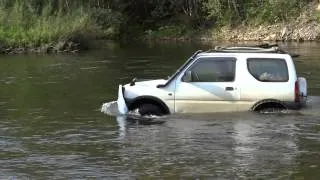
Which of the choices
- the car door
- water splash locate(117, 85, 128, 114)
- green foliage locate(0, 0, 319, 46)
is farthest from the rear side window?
green foliage locate(0, 0, 319, 46)

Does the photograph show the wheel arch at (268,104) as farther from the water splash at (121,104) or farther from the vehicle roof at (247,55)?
the water splash at (121,104)

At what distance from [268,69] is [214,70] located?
44.5 inches

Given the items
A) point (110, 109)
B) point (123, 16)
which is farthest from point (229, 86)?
point (123, 16)

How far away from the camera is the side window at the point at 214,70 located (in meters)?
13.9

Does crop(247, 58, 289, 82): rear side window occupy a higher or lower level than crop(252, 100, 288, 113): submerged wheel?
higher

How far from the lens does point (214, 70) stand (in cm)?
1392

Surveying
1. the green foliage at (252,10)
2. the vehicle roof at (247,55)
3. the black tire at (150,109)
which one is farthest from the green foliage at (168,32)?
the vehicle roof at (247,55)

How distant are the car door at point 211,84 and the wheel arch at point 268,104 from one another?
1.36 feet

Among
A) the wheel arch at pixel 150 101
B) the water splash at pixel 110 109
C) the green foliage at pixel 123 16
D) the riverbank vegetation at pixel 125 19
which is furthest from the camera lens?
the green foliage at pixel 123 16

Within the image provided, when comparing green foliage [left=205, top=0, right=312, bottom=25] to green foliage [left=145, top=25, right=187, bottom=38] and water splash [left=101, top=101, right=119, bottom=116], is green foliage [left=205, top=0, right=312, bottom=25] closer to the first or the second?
green foliage [left=145, top=25, right=187, bottom=38]

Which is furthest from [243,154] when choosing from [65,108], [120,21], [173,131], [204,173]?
[120,21]

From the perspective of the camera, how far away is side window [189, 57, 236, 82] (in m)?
13.9

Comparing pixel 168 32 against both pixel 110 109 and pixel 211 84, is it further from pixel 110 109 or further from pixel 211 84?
pixel 211 84

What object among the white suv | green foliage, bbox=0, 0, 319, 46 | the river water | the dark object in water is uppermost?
green foliage, bbox=0, 0, 319, 46
